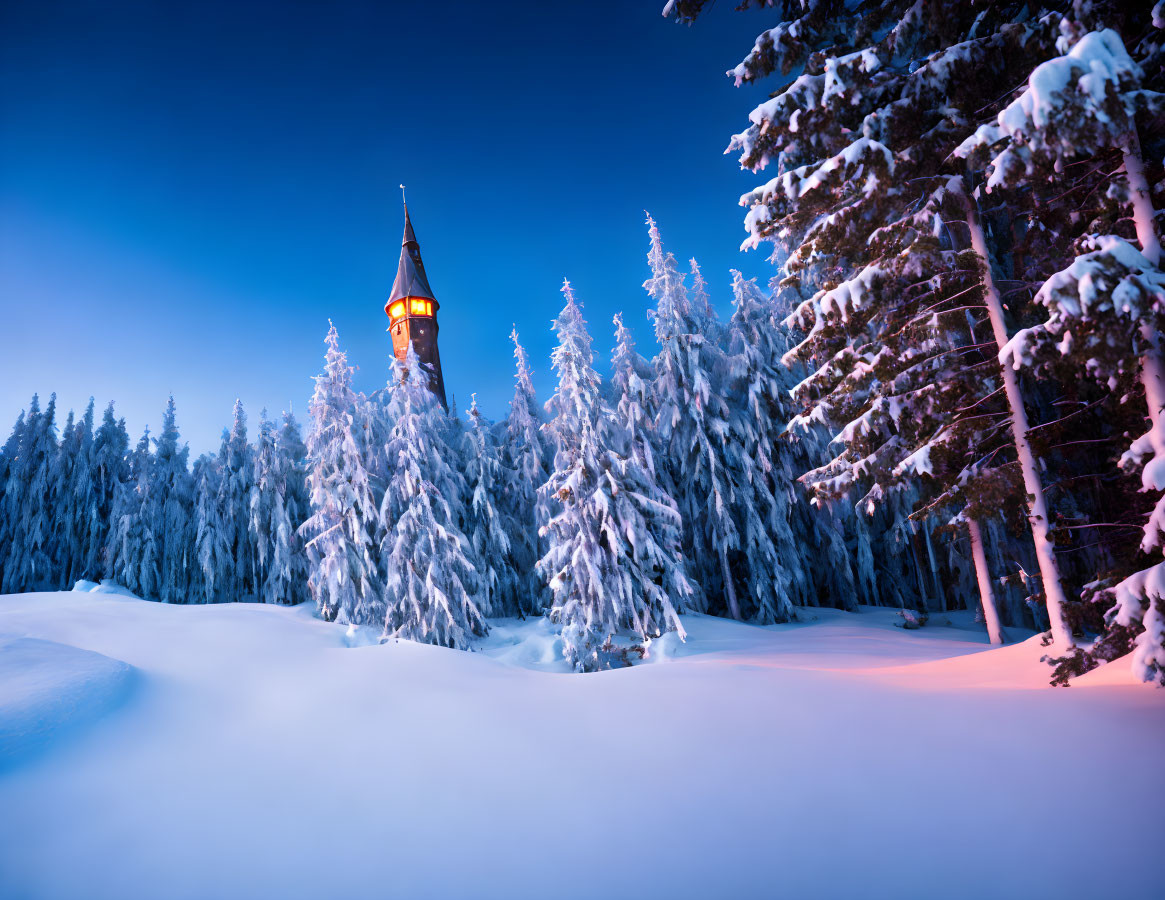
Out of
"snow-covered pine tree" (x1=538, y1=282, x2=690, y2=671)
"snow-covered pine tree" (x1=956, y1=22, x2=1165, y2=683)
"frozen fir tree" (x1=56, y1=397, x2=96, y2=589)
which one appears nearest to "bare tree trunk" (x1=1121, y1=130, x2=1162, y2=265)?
"snow-covered pine tree" (x1=956, y1=22, x2=1165, y2=683)

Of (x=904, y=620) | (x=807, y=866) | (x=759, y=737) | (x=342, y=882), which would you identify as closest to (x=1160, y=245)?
(x=759, y=737)

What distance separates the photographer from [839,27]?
700cm

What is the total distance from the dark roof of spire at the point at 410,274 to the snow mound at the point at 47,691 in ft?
162

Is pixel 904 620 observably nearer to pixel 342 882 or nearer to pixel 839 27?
pixel 839 27

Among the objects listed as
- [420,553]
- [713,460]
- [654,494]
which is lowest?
A: [420,553]

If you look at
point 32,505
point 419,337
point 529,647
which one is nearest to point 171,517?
point 32,505

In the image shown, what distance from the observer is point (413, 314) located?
4994 cm

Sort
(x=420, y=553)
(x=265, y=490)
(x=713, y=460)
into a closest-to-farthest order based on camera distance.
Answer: (x=420, y=553)
(x=713, y=460)
(x=265, y=490)

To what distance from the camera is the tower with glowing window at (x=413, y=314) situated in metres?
49.7

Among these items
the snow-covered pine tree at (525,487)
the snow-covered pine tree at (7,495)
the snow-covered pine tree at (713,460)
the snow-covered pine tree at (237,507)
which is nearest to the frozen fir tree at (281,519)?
the snow-covered pine tree at (237,507)

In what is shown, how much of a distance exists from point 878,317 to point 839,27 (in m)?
4.02

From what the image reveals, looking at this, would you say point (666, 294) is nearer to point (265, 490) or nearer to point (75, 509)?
point (265, 490)

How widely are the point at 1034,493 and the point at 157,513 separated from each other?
3911cm

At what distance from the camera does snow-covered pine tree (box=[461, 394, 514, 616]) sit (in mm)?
20641
